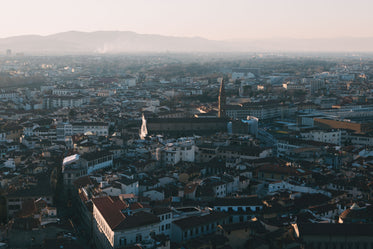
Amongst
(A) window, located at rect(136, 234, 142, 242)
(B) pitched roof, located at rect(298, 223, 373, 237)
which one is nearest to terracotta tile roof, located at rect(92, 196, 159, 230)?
(A) window, located at rect(136, 234, 142, 242)

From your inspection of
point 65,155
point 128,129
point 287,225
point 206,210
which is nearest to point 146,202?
point 206,210

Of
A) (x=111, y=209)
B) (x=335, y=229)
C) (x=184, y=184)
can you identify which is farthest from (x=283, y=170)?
(x=111, y=209)

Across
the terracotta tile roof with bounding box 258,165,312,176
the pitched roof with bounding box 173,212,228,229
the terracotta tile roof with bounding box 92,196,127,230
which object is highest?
the terracotta tile roof with bounding box 92,196,127,230

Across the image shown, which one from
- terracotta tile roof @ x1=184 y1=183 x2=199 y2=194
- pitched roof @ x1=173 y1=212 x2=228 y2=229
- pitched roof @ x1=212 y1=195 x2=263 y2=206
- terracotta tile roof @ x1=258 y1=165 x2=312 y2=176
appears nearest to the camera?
pitched roof @ x1=173 y1=212 x2=228 y2=229

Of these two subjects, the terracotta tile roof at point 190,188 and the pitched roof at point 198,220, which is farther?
the terracotta tile roof at point 190,188

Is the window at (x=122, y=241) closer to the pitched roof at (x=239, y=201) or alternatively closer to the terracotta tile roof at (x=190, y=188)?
the pitched roof at (x=239, y=201)

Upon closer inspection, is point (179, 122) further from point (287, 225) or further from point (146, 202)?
point (287, 225)

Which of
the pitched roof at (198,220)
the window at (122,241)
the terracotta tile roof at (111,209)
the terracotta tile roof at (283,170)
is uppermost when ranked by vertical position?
the terracotta tile roof at (111,209)

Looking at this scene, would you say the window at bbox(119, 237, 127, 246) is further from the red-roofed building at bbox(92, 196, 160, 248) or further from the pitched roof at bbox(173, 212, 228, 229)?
the pitched roof at bbox(173, 212, 228, 229)

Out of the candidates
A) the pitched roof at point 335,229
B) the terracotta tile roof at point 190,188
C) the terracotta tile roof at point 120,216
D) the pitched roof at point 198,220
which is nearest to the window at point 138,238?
the terracotta tile roof at point 120,216

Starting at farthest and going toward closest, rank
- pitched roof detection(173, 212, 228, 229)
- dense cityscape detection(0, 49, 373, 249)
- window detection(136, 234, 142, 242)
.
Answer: pitched roof detection(173, 212, 228, 229), dense cityscape detection(0, 49, 373, 249), window detection(136, 234, 142, 242)
